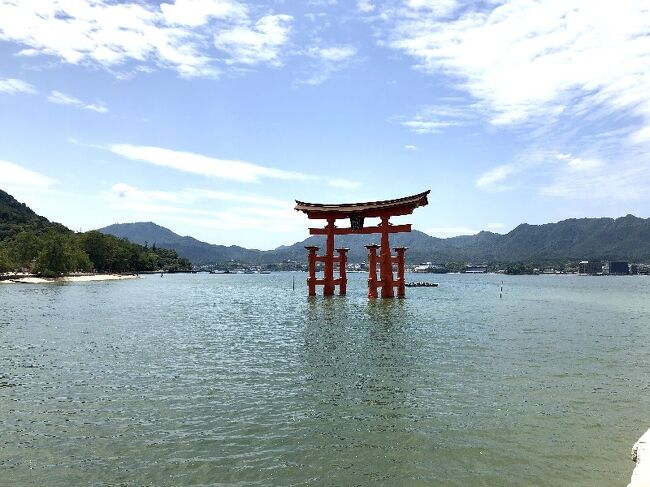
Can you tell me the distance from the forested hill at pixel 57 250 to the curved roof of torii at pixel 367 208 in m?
60.9

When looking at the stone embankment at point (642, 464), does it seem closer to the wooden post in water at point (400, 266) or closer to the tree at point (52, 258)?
the wooden post in water at point (400, 266)

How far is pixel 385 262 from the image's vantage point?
4628 centimetres

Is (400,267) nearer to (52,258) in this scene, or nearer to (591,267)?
(52,258)

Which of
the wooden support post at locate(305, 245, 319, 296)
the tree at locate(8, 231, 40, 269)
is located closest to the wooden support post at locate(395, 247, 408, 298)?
the wooden support post at locate(305, 245, 319, 296)

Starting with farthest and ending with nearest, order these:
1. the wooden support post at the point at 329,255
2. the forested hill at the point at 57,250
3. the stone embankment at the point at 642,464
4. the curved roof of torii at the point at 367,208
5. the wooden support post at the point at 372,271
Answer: the forested hill at the point at 57,250 < the wooden support post at the point at 329,255 < the wooden support post at the point at 372,271 < the curved roof of torii at the point at 367,208 < the stone embankment at the point at 642,464

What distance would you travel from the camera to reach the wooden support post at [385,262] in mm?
45156

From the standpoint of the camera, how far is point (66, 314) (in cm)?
3250

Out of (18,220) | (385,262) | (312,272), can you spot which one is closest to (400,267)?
(385,262)

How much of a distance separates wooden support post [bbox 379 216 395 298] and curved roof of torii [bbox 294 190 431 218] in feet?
4.44

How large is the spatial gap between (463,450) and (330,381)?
578 centimetres

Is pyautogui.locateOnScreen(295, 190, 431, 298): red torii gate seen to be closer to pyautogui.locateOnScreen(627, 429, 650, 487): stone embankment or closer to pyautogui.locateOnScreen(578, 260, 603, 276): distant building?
pyautogui.locateOnScreen(627, 429, 650, 487): stone embankment

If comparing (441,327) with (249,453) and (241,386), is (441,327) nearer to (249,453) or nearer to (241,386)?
(241,386)

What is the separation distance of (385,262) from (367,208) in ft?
19.6

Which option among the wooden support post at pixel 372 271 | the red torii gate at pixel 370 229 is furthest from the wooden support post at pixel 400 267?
the wooden support post at pixel 372 271
